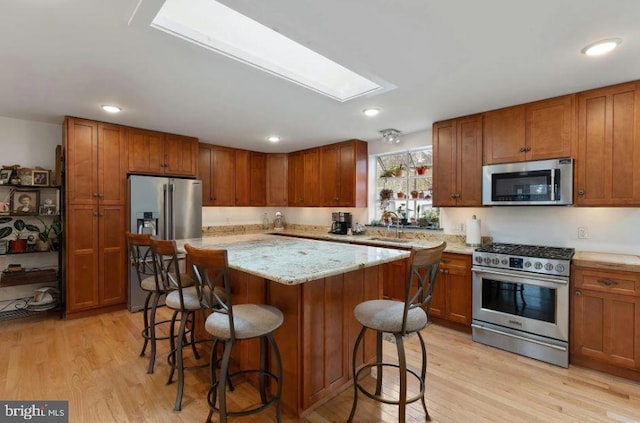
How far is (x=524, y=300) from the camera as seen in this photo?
277 centimetres

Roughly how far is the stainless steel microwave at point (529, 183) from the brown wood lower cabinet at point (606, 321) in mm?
685

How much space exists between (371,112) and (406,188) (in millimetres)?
1595

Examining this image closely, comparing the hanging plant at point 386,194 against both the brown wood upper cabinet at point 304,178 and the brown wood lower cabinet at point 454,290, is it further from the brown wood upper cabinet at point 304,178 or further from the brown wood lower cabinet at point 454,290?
the brown wood lower cabinet at point 454,290

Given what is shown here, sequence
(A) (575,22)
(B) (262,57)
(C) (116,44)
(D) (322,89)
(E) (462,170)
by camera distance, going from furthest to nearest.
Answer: (E) (462,170)
(D) (322,89)
(B) (262,57)
(C) (116,44)
(A) (575,22)

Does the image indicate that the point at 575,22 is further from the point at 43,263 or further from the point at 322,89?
the point at 43,263

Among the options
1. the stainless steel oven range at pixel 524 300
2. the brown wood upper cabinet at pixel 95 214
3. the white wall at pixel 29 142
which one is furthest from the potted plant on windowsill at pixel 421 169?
the white wall at pixel 29 142

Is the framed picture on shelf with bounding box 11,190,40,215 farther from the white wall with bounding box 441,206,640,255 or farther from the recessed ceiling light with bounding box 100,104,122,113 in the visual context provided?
the white wall with bounding box 441,206,640,255

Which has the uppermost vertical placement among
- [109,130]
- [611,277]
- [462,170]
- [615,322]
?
[109,130]

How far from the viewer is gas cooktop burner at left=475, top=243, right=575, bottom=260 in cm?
266

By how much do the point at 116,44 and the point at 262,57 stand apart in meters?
0.93

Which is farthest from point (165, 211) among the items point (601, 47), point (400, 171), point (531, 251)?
point (601, 47)

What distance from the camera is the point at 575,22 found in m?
1.70

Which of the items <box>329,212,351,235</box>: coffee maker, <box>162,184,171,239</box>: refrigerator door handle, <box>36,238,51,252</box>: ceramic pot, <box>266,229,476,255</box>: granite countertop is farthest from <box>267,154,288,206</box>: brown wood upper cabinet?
<box>36,238,51,252</box>: ceramic pot

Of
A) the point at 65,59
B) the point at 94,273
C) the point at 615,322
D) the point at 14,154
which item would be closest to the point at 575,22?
the point at 615,322
